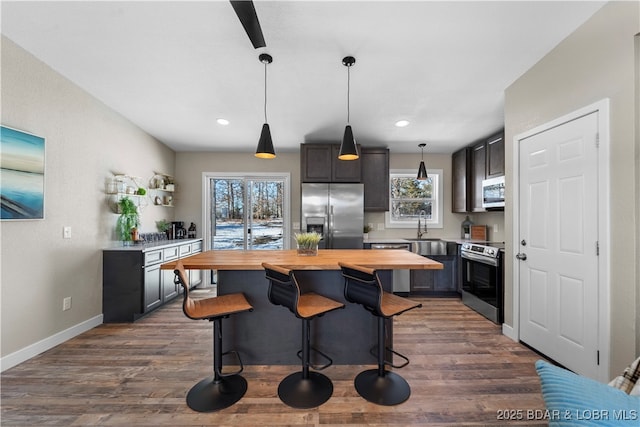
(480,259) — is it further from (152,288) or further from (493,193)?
(152,288)

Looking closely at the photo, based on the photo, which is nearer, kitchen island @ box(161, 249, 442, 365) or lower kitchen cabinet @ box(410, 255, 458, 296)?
kitchen island @ box(161, 249, 442, 365)

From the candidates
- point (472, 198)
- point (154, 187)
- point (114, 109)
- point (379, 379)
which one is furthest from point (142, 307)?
point (472, 198)

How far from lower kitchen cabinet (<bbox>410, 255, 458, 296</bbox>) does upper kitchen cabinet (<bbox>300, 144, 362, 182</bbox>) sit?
1890 mm

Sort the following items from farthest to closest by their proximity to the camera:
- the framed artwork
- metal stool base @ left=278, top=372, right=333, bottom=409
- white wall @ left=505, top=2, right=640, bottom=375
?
the framed artwork, metal stool base @ left=278, top=372, right=333, bottom=409, white wall @ left=505, top=2, right=640, bottom=375

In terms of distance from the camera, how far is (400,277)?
421cm

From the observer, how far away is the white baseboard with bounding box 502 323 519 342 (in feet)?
8.64

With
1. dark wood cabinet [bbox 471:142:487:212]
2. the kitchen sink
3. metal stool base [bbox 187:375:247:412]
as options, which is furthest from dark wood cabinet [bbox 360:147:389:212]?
metal stool base [bbox 187:375:247:412]

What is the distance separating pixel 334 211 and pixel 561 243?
2.73m

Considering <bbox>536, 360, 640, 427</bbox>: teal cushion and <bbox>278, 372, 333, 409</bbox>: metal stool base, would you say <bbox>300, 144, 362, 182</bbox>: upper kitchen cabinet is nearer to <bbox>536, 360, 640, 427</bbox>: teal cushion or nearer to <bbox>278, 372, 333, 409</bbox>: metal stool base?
<bbox>278, 372, 333, 409</bbox>: metal stool base

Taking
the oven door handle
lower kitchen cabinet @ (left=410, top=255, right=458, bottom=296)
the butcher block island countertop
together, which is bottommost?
lower kitchen cabinet @ (left=410, top=255, right=458, bottom=296)

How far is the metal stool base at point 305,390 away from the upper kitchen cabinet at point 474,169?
11.4ft

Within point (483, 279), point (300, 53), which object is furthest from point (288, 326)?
point (483, 279)

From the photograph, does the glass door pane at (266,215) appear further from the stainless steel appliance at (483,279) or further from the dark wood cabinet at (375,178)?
the stainless steel appliance at (483,279)

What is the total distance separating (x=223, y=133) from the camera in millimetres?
4000
